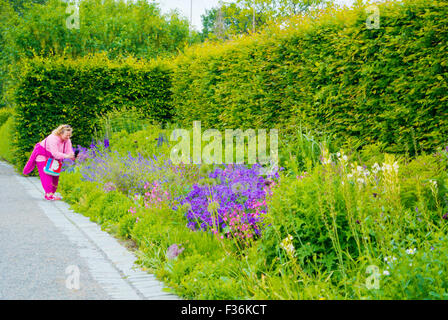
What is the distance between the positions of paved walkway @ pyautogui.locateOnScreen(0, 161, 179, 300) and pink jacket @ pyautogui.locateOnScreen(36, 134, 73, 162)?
4.92ft

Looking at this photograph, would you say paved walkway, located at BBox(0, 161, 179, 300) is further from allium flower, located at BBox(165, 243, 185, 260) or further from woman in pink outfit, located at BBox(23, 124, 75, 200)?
woman in pink outfit, located at BBox(23, 124, 75, 200)

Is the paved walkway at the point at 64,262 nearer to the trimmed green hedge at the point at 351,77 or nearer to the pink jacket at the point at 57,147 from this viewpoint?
the pink jacket at the point at 57,147

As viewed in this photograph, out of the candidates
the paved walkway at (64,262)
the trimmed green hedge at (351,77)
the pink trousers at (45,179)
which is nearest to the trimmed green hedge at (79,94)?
the pink trousers at (45,179)

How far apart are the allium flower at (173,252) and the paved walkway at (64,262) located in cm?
29

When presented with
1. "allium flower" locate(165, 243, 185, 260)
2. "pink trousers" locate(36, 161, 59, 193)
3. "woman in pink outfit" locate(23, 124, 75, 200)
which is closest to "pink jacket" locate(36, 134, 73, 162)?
"woman in pink outfit" locate(23, 124, 75, 200)

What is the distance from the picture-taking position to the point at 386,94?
6363 mm

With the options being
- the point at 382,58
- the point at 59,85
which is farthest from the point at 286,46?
the point at 59,85

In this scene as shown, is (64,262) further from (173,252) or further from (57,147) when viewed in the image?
(57,147)

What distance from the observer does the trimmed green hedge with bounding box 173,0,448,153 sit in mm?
5793

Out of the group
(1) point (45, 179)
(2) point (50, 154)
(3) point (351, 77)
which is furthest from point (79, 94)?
(3) point (351, 77)

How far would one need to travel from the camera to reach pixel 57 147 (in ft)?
30.4

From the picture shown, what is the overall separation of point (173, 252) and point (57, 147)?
18.2 feet

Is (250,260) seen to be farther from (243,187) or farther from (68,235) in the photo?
(68,235)
